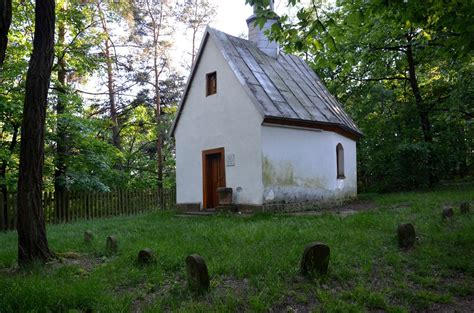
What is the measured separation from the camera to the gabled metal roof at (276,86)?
1293cm

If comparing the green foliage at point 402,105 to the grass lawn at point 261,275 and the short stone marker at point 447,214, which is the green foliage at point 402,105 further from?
the grass lawn at point 261,275

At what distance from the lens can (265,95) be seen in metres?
13.1

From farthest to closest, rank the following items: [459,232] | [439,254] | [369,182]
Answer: [369,182] → [459,232] → [439,254]

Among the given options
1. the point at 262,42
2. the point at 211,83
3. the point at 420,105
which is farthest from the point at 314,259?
the point at 420,105

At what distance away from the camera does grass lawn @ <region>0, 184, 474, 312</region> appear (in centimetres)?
452

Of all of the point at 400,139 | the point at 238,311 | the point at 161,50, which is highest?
the point at 161,50

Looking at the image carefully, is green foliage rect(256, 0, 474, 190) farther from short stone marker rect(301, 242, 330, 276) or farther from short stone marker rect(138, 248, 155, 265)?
short stone marker rect(138, 248, 155, 265)

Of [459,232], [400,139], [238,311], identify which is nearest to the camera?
[238,311]

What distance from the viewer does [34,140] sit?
241 inches

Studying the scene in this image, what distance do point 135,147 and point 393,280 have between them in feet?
93.7

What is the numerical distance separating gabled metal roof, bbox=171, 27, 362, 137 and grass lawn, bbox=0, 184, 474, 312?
5653 mm

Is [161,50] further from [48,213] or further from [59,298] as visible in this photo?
[59,298]

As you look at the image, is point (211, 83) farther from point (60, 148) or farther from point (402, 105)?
point (402, 105)

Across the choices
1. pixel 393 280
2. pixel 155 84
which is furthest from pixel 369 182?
pixel 393 280
